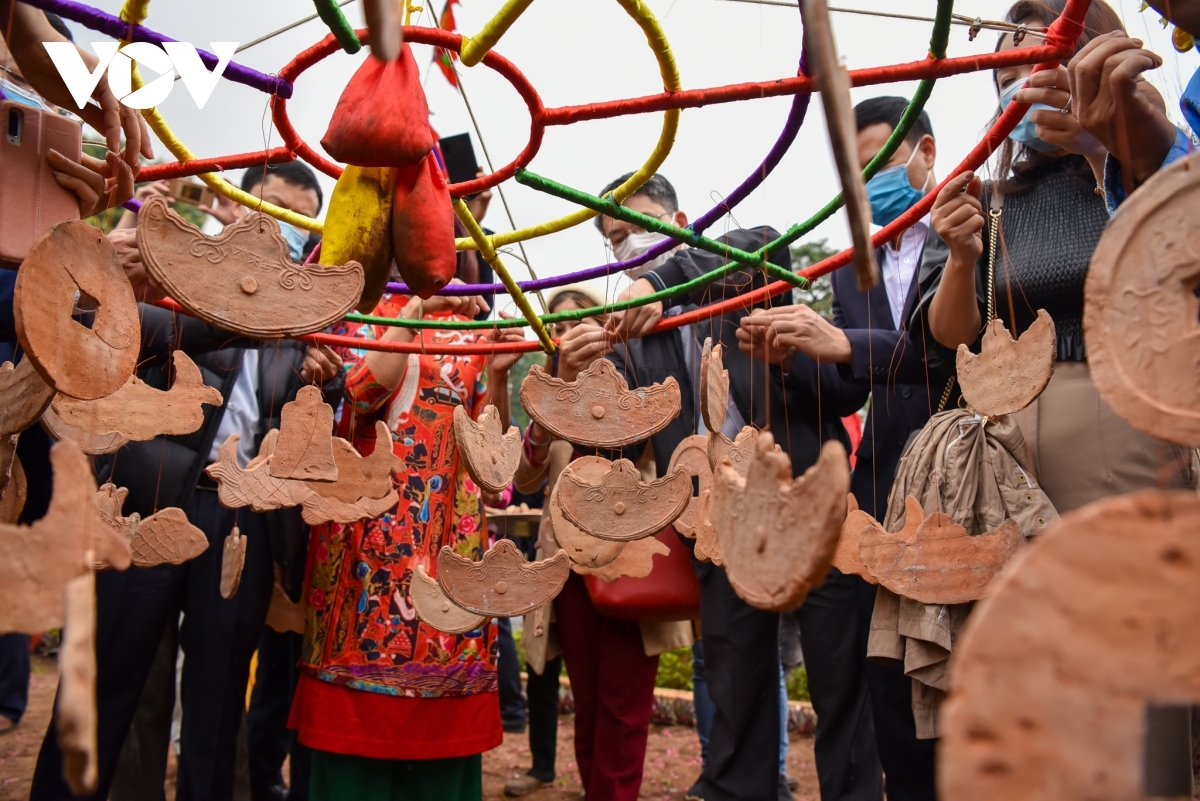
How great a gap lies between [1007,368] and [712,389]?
504mm

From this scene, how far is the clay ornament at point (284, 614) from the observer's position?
271cm

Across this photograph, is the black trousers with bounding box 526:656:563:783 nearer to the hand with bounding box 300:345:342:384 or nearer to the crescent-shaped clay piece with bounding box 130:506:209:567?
the hand with bounding box 300:345:342:384

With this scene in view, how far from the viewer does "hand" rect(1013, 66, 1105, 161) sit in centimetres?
145

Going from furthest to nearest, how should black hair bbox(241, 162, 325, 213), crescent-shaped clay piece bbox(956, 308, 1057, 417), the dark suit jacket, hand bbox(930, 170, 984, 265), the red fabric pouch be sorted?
black hair bbox(241, 162, 325, 213)
the dark suit jacket
hand bbox(930, 170, 984, 265)
crescent-shaped clay piece bbox(956, 308, 1057, 417)
the red fabric pouch

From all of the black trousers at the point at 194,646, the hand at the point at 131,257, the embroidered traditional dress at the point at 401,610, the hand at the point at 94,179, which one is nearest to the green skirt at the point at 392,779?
the embroidered traditional dress at the point at 401,610

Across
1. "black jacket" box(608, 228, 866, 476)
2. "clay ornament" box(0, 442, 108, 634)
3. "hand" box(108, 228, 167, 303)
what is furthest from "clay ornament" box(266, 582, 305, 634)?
"clay ornament" box(0, 442, 108, 634)

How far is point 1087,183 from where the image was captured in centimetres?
182

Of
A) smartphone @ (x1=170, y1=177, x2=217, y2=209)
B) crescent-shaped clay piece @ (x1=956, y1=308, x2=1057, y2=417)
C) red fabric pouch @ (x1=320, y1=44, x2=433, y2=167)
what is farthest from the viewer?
smartphone @ (x1=170, y1=177, x2=217, y2=209)

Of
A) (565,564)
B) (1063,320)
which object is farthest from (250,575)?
(1063,320)

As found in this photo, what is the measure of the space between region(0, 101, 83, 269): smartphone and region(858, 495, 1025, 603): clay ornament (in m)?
1.46

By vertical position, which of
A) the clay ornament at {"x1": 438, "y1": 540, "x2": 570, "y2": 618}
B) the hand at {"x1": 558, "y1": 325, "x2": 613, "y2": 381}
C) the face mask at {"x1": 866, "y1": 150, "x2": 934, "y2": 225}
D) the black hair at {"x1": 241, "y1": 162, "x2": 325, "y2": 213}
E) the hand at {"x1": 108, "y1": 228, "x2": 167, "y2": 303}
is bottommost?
the clay ornament at {"x1": 438, "y1": 540, "x2": 570, "y2": 618}

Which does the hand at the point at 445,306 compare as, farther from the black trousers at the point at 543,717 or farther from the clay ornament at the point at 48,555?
the black trousers at the point at 543,717

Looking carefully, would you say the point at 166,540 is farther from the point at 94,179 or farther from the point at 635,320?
the point at 635,320

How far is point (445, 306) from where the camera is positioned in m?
2.56
